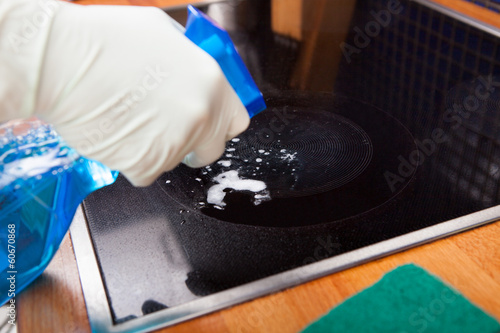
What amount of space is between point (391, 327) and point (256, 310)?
13 centimetres

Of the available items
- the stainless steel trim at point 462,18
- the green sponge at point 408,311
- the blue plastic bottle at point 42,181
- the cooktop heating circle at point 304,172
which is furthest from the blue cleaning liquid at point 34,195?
the stainless steel trim at point 462,18

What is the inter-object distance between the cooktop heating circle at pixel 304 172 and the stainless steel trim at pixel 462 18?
381 mm

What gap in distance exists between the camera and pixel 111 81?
45cm

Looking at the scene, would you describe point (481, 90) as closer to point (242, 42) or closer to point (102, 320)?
point (242, 42)

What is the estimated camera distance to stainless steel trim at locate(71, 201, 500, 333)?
1.63 feet

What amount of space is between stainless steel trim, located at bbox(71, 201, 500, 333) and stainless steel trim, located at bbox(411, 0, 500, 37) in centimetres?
57

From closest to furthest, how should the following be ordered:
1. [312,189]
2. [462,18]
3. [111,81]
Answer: [111,81] → [312,189] → [462,18]

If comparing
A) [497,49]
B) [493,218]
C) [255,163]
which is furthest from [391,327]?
[497,49]

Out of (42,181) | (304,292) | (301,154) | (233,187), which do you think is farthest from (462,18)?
(42,181)

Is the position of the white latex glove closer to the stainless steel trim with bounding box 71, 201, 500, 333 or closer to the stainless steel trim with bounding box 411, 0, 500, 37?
the stainless steel trim with bounding box 71, 201, 500, 333

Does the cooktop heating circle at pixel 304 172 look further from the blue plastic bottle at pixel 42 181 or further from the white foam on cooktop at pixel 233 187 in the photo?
the blue plastic bottle at pixel 42 181

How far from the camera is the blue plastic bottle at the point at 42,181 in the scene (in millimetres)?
522

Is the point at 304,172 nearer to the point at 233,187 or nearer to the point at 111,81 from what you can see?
the point at 233,187

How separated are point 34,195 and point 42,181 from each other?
2 cm
